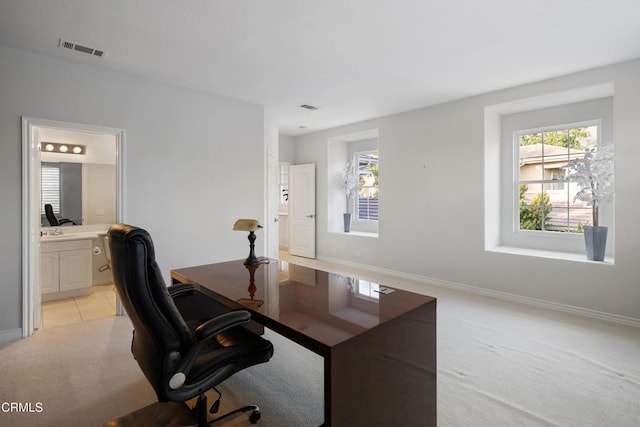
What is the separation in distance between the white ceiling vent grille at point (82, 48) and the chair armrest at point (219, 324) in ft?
9.76

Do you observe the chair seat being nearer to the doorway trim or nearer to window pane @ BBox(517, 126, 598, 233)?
the doorway trim

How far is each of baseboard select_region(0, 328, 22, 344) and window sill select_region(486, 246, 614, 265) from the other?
522 cm

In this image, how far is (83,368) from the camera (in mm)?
2553

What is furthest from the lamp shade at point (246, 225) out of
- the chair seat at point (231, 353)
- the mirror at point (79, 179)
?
the mirror at point (79, 179)

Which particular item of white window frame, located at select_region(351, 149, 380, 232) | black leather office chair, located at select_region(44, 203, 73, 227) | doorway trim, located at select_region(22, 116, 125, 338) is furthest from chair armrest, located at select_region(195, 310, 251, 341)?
white window frame, located at select_region(351, 149, 380, 232)

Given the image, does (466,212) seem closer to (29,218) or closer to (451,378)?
(451,378)

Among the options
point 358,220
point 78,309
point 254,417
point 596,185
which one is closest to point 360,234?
point 358,220

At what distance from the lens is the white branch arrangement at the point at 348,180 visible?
21.9 ft

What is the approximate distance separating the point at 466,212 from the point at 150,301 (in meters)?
4.27

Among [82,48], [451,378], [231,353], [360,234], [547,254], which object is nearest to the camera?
[231,353]

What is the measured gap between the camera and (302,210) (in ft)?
23.9

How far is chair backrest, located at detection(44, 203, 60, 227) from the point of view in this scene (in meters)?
4.55

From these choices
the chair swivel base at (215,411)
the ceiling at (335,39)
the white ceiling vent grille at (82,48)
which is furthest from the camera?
the white ceiling vent grille at (82,48)

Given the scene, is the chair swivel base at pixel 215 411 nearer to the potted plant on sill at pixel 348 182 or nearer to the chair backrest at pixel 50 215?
the chair backrest at pixel 50 215
